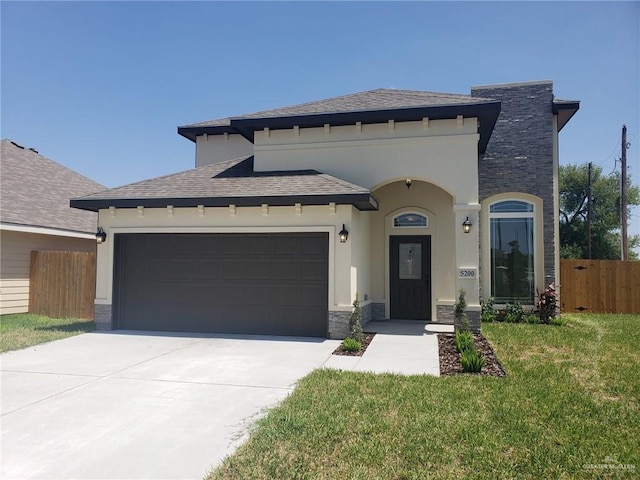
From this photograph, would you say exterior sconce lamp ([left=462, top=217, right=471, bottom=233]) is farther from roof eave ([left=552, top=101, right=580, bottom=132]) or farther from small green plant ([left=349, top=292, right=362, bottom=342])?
roof eave ([left=552, top=101, right=580, bottom=132])

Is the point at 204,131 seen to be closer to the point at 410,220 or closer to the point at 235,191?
the point at 235,191

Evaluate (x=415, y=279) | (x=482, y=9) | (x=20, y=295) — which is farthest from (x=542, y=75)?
(x=20, y=295)

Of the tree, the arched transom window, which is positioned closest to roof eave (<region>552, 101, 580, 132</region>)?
the arched transom window

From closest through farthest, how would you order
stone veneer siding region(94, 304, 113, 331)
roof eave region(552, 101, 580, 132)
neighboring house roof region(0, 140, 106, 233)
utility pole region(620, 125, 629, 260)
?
stone veneer siding region(94, 304, 113, 331) < roof eave region(552, 101, 580, 132) < neighboring house roof region(0, 140, 106, 233) < utility pole region(620, 125, 629, 260)

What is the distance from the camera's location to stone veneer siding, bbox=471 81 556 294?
12.2 metres

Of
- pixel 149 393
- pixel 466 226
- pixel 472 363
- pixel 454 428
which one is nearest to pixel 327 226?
pixel 466 226

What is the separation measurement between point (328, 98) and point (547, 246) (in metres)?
7.73

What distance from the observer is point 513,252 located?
12.4 metres

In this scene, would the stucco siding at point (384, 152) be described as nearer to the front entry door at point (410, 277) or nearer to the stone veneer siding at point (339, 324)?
the front entry door at point (410, 277)

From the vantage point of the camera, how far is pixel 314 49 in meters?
11.2

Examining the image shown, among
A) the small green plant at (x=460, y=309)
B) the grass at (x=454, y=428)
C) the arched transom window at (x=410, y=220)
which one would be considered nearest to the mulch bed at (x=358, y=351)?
the grass at (x=454, y=428)

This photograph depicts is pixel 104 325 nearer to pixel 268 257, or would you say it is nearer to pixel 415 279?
pixel 268 257

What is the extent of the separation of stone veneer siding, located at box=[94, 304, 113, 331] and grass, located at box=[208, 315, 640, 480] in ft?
20.8

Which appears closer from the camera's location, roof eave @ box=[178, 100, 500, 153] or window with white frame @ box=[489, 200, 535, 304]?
roof eave @ box=[178, 100, 500, 153]
